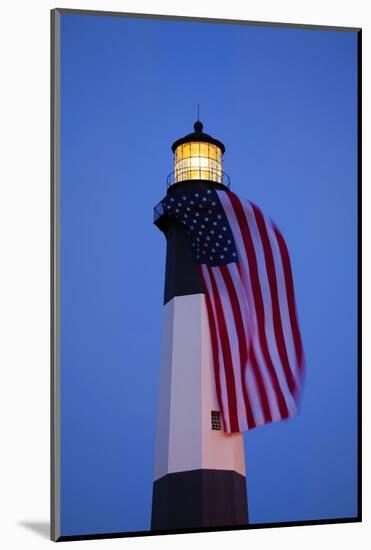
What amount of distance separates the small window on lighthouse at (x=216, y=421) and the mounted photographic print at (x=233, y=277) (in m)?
0.03

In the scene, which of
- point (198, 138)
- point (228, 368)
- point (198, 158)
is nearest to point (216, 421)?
point (228, 368)

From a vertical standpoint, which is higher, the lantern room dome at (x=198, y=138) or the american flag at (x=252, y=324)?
the lantern room dome at (x=198, y=138)

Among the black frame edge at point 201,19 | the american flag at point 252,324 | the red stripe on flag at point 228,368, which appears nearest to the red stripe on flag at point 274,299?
the american flag at point 252,324

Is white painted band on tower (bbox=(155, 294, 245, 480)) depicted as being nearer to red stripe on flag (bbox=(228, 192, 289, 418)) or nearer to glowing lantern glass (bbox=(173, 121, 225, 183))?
red stripe on flag (bbox=(228, 192, 289, 418))

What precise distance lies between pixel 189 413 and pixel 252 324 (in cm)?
86

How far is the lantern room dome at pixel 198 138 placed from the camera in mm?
8289

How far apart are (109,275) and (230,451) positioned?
5.67ft

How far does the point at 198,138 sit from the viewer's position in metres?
8.35

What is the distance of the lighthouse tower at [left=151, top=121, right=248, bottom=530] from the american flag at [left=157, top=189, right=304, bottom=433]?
4.9 inches

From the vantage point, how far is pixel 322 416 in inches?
328

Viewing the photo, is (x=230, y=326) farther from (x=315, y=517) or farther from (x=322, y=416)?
(x=315, y=517)

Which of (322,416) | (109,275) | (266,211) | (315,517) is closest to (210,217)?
(266,211)

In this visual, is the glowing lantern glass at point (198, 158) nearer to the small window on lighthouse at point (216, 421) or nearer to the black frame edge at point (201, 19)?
the black frame edge at point (201, 19)

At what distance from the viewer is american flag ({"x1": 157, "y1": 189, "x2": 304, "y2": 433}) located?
835cm
